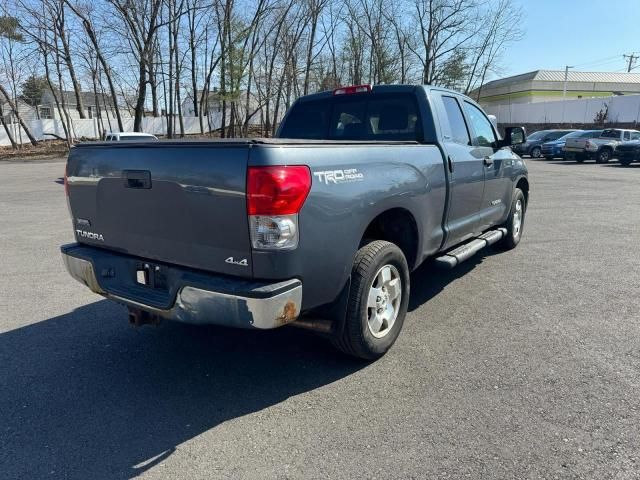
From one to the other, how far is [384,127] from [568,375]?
2.70m

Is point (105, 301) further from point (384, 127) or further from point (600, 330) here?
point (600, 330)

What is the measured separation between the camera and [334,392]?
3150 mm

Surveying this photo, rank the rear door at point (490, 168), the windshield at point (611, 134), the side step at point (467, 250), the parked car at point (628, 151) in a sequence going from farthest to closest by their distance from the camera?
the windshield at point (611, 134), the parked car at point (628, 151), the rear door at point (490, 168), the side step at point (467, 250)

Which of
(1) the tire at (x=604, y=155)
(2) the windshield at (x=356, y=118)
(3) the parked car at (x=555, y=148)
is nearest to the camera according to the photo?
(2) the windshield at (x=356, y=118)

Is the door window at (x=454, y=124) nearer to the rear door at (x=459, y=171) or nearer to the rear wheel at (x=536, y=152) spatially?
the rear door at (x=459, y=171)

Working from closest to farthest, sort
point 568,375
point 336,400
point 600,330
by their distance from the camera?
point 336,400 → point 568,375 → point 600,330

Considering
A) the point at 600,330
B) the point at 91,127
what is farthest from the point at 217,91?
the point at 600,330

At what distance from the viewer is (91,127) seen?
4491 cm

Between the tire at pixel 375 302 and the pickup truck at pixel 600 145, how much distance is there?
23870mm

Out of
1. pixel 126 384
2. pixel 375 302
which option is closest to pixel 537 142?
pixel 375 302

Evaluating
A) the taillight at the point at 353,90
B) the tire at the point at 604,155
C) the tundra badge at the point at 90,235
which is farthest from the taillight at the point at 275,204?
the tire at the point at 604,155

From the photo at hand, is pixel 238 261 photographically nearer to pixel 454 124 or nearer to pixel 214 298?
pixel 214 298

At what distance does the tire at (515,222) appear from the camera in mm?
6438

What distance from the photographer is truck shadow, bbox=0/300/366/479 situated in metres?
2.57
